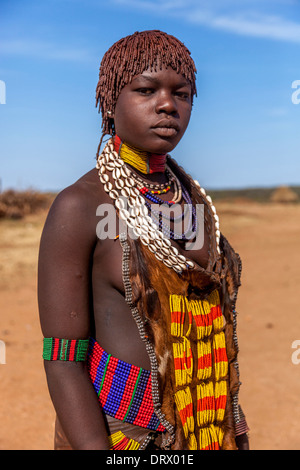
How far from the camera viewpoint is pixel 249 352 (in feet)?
23.5

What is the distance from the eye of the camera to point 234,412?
2.20 m

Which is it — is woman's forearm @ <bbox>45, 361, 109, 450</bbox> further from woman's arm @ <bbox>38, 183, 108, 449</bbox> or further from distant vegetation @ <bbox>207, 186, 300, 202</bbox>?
distant vegetation @ <bbox>207, 186, 300, 202</bbox>

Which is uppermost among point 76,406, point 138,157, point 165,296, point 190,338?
point 138,157

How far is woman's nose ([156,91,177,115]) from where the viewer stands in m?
1.92

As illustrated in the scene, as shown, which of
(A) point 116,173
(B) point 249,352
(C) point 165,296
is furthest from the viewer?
(B) point 249,352

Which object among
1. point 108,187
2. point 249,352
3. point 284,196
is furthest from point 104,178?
point 284,196

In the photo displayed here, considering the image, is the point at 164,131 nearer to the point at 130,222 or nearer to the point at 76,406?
the point at 130,222

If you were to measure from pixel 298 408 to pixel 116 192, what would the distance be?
4536mm

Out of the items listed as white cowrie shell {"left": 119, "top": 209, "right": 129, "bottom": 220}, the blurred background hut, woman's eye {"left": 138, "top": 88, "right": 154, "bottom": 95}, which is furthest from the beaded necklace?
the blurred background hut

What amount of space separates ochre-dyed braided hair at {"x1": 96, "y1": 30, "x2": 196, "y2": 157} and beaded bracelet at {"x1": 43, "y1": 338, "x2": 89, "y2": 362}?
0.87 m

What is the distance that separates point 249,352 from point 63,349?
567cm

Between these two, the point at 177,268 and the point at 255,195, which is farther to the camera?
the point at 255,195

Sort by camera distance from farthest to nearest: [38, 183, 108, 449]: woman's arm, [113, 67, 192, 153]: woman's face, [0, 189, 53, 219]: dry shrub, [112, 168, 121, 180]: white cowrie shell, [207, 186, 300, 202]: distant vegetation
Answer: [207, 186, 300, 202]: distant vegetation, [0, 189, 53, 219]: dry shrub, [112, 168, 121, 180]: white cowrie shell, [113, 67, 192, 153]: woman's face, [38, 183, 108, 449]: woman's arm

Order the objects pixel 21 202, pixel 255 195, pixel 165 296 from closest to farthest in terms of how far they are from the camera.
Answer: pixel 165 296, pixel 21 202, pixel 255 195
